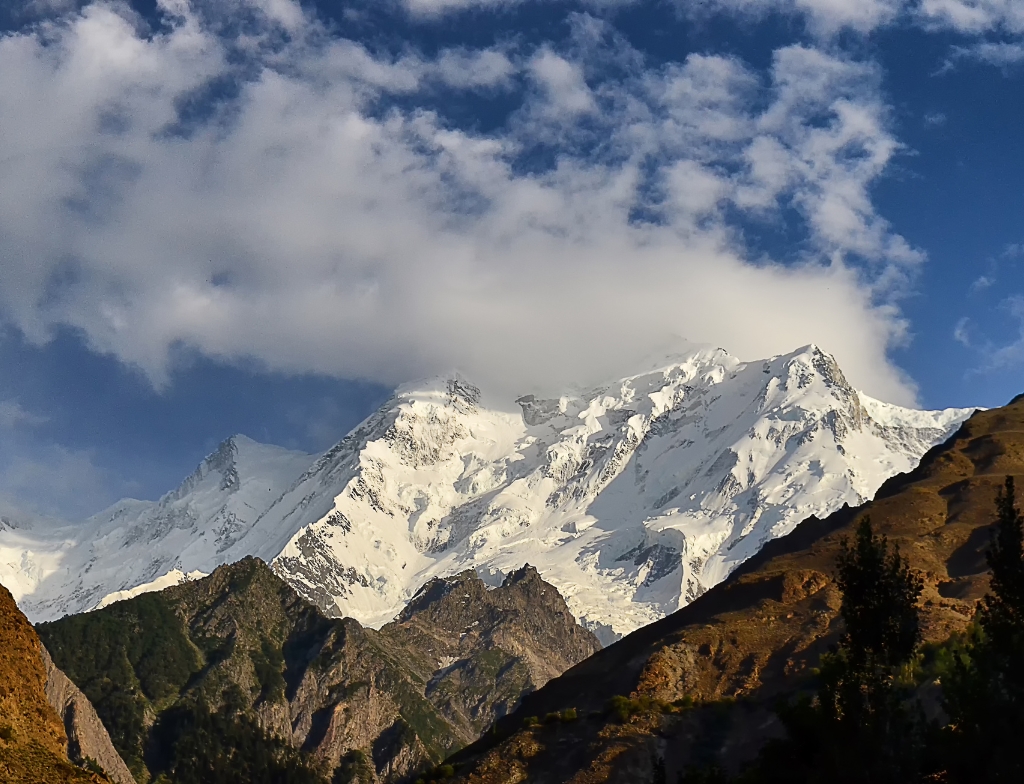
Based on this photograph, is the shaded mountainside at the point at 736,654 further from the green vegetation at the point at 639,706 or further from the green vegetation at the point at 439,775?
the green vegetation at the point at 439,775

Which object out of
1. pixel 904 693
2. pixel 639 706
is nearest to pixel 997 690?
pixel 904 693

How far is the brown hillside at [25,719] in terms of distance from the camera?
60.7 metres

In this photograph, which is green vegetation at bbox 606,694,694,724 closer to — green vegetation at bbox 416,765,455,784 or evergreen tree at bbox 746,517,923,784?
green vegetation at bbox 416,765,455,784

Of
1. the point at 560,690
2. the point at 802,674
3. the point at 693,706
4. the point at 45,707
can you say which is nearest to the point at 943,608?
the point at 802,674

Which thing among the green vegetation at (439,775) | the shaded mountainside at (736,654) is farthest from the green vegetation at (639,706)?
the green vegetation at (439,775)

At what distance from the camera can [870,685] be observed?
258 feet

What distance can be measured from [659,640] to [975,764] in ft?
238

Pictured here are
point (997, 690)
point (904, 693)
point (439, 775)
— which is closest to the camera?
point (997, 690)

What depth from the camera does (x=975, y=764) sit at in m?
72.9

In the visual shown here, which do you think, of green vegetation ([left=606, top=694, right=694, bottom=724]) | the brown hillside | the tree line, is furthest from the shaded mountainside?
the brown hillside

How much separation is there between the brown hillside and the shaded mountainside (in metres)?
Answer: 43.0

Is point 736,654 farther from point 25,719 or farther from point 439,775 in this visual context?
point 25,719

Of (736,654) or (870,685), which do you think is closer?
(870,685)

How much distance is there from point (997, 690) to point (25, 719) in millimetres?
53769
